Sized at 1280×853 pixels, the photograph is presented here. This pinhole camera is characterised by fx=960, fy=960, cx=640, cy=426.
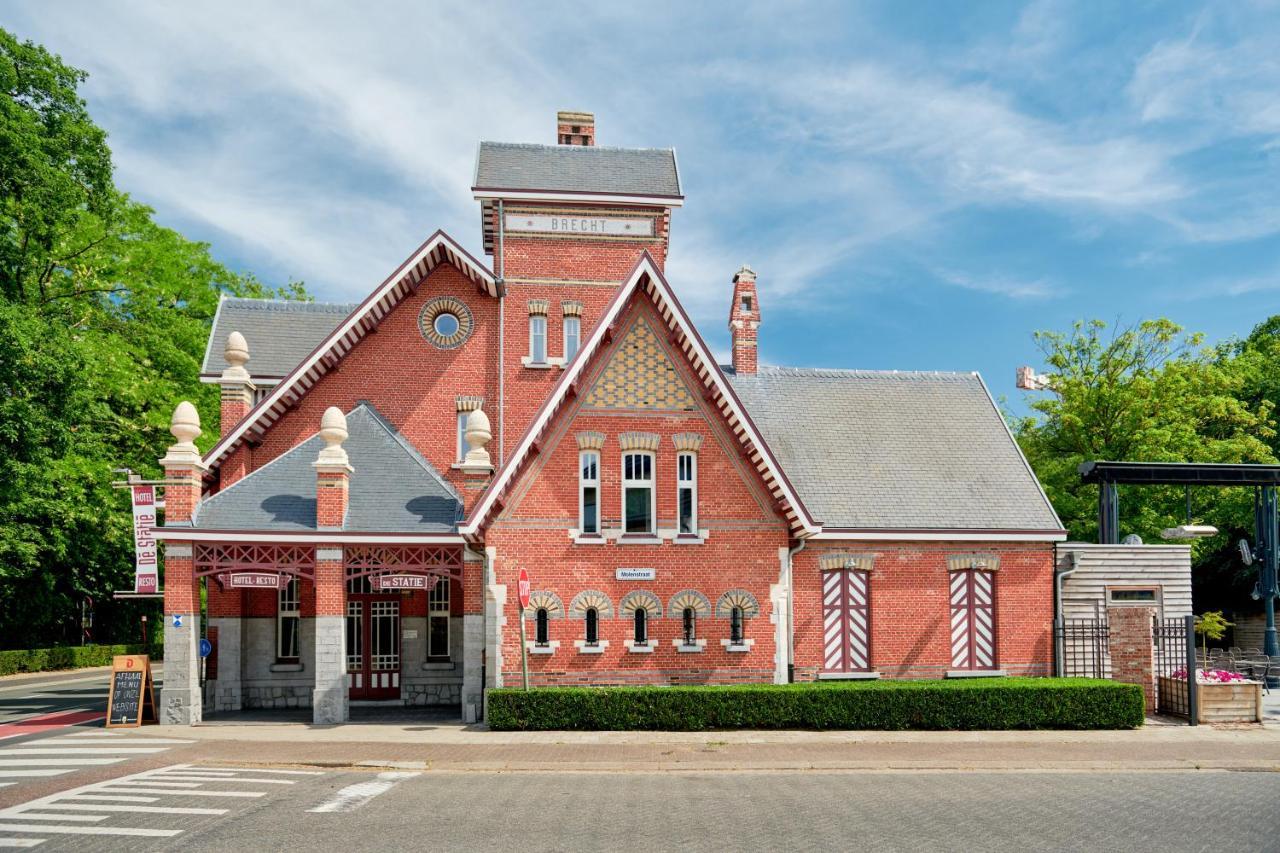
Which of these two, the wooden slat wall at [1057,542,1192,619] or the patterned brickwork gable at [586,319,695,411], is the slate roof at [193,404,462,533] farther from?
the wooden slat wall at [1057,542,1192,619]

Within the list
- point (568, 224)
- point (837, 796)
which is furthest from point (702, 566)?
Result: point (568, 224)

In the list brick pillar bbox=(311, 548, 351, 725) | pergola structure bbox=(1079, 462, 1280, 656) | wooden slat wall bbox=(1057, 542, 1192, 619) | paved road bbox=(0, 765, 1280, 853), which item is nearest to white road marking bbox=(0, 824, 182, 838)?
paved road bbox=(0, 765, 1280, 853)

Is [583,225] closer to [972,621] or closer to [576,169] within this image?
[576,169]

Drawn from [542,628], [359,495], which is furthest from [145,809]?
[359,495]

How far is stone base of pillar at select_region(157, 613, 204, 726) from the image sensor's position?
66.1 feet

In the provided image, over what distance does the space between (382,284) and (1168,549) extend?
2091 centimetres

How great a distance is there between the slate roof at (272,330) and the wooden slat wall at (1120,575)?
20.8 meters

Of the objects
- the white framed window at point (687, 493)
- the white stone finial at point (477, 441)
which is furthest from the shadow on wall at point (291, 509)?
the white framed window at point (687, 493)

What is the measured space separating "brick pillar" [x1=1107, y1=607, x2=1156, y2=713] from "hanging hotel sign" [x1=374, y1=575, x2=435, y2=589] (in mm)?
14865

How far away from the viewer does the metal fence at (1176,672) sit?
1998cm

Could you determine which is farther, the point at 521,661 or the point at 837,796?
the point at 521,661

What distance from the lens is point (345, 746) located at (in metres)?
17.5

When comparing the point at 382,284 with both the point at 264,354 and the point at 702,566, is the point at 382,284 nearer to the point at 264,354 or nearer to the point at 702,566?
the point at 264,354

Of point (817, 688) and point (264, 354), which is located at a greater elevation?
point (264, 354)
